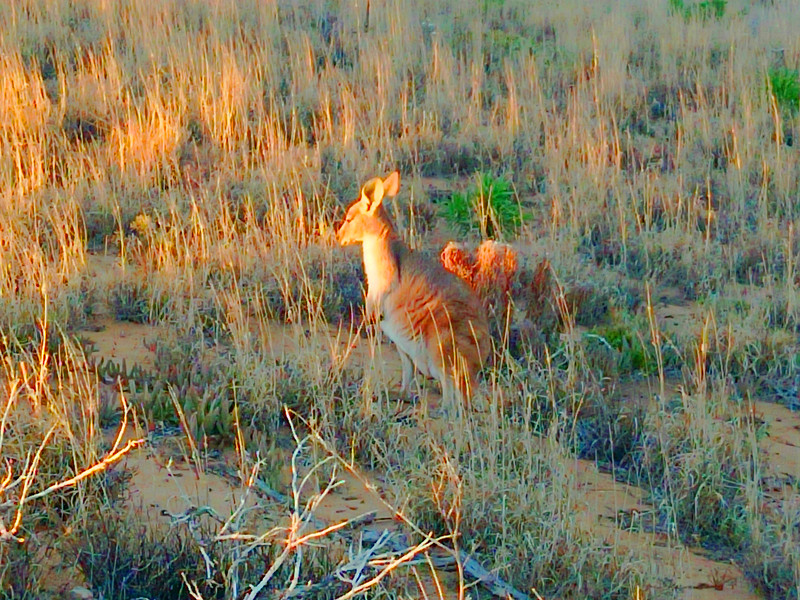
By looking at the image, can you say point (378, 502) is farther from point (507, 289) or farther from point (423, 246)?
point (423, 246)

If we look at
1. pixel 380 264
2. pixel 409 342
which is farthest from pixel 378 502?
pixel 380 264

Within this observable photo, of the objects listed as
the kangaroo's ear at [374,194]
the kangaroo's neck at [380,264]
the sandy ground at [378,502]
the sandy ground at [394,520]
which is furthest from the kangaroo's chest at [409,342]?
the sandy ground at [394,520]

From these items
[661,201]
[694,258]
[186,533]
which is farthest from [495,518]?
[661,201]

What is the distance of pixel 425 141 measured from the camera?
1003cm

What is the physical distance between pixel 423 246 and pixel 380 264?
2.08 metres

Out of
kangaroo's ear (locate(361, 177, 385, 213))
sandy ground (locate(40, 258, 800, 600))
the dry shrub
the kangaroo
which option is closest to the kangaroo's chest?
the kangaroo

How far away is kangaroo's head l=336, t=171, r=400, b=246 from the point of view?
6.35 meters

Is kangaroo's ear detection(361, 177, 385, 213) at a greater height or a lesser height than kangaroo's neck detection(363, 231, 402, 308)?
greater

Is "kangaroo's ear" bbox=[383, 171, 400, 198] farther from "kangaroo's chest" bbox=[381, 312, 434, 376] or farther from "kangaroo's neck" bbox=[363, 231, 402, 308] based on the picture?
"kangaroo's chest" bbox=[381, 312, 434, 376]

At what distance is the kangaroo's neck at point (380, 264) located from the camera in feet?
20.4

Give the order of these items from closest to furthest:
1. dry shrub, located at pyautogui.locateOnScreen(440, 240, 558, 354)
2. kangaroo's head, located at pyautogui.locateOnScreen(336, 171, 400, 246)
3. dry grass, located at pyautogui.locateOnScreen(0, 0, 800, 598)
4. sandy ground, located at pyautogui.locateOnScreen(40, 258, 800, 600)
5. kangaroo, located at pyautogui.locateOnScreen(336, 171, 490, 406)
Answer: sandy ground, located at pyautogui.locateOnScreen(40, 258, 800, 600)
dry grass, located at pyautogui.locateOnScreen(0, 0, 800, 598)
kangaroo, located at pyautogui.locateOnScreen(336, 171, 490, 406)
kangaroo's head, located at pyautogui.locateOnScreen(336, 171, 400, 246)
dry shrub, located at pyautogui.locateOnScreen(440, 240, 558, 354)

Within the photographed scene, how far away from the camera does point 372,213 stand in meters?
6.36

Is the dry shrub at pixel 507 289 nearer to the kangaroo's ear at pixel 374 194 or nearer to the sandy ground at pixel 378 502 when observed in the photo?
the kangaroo's ear at pixel 374 194

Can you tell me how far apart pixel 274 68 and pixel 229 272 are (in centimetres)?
460
